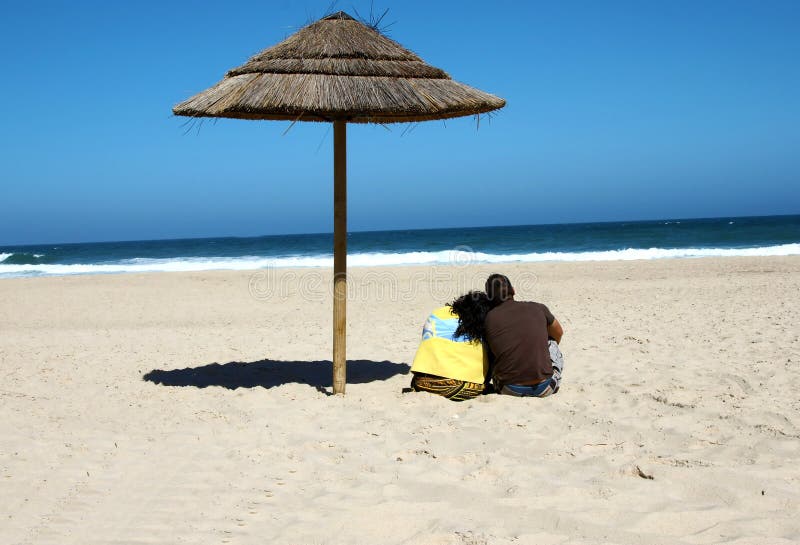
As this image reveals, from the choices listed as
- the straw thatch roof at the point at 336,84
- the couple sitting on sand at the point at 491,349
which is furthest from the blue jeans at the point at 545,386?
the straw thatch roof at the point at 336,84

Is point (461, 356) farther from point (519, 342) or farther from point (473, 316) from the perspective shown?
point (519, 342)

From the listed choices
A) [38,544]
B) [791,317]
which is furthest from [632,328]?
[38,544]

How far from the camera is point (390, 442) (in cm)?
411

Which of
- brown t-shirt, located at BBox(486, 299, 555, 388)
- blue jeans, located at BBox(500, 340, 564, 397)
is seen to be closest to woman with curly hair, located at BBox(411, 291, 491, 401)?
brown t-shirt, located at BBox(486, 299, 555, 388)

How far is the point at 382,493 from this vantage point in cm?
333

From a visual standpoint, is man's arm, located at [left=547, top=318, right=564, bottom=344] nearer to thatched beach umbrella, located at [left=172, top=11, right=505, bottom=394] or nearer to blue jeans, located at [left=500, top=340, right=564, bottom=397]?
blue jeans, located at [left=500, top=340, right=564, bottom=397]

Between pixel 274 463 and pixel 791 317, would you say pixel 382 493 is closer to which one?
pixel 274 463

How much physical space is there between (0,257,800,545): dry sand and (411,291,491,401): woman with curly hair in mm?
196

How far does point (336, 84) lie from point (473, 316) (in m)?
1.91

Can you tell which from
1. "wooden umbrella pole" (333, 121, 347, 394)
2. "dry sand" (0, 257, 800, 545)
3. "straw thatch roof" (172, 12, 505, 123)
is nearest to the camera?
"dry sand" (0, 257, 800, 545)

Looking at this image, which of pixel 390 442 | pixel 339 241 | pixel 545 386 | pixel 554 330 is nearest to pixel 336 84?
pixel 339 241

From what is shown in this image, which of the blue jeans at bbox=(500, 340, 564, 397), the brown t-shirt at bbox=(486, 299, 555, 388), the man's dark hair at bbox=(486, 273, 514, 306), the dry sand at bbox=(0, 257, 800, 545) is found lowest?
the dry sand at bbox=(0, 257, 800, 545)

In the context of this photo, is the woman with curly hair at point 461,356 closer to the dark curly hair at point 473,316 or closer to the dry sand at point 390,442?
the dark curly hair at point 473,316

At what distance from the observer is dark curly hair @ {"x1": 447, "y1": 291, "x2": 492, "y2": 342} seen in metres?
4.89
